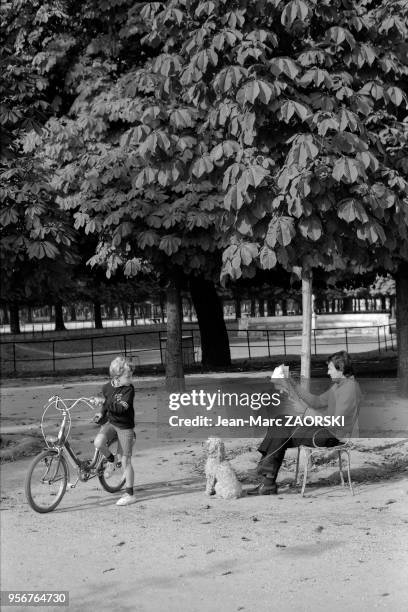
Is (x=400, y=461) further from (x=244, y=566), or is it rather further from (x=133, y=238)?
(x=133, y=238)

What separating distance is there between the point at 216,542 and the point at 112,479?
2.01m

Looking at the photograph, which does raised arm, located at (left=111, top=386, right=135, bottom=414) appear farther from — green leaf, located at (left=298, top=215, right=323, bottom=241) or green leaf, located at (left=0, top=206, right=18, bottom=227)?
green leaf, located at (left=0, top=206, right=18, bottom=227)

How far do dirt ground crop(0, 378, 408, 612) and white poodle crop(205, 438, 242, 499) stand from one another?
3.9 inches

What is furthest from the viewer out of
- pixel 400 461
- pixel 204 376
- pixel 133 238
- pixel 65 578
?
pixel 204 376

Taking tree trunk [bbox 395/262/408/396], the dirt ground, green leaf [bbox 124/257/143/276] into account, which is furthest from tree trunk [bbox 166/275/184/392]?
the dirt ground

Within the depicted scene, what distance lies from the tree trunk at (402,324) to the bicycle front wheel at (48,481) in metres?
7.24

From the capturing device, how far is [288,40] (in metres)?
9.02

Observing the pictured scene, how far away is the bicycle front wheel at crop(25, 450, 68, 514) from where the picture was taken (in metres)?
7.61

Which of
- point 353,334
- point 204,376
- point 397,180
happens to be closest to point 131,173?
point 397,180

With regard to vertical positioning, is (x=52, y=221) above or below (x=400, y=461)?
above

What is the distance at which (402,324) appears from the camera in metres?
13.8

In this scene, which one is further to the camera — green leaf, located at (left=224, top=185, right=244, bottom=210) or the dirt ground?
green leaf, located at (left=224, top=185, right=244, bottom=210)

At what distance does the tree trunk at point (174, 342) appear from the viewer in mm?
15148

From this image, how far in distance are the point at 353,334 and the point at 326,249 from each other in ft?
112
